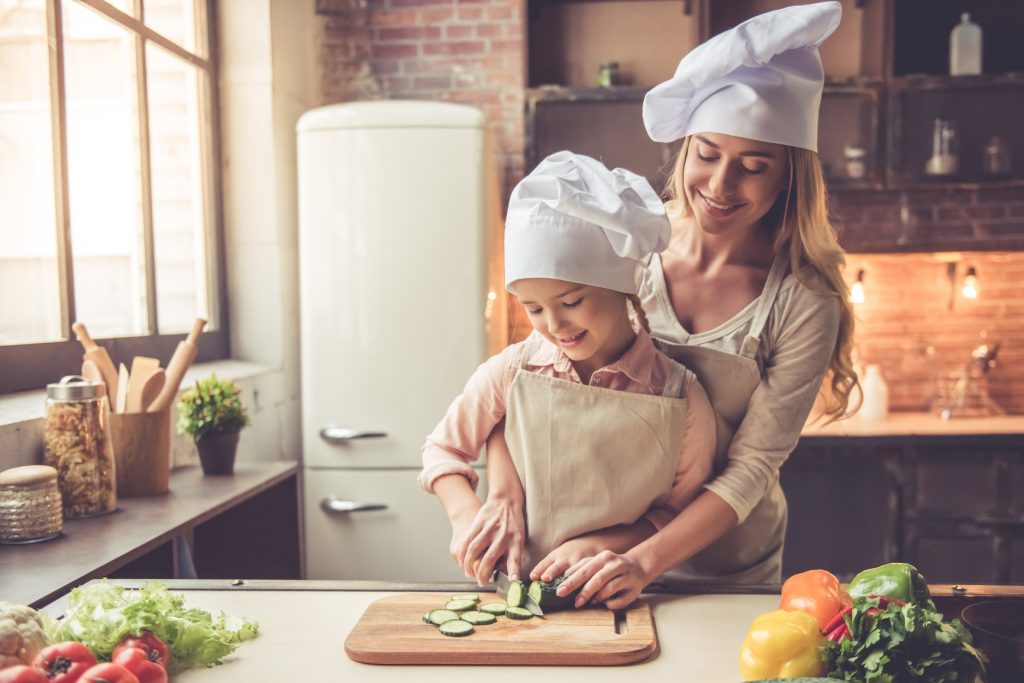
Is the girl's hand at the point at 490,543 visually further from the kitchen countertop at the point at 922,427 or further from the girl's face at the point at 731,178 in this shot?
the kitchen countertop at the point at 922,427

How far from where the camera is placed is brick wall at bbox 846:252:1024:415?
396 cm

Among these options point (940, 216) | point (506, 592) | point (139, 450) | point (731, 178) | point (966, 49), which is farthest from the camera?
point (940, 216)

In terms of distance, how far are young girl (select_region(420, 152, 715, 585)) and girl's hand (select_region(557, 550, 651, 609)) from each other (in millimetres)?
92

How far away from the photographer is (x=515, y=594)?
4.12 ft

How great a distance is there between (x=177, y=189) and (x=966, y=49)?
322 cm

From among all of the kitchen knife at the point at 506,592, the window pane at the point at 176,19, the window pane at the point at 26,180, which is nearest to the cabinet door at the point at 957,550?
the kitchen knife at the point at 506,592

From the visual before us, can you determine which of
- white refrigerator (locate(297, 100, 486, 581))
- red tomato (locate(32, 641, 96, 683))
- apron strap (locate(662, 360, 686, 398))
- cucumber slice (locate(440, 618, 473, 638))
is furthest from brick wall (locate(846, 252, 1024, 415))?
red tomato (locate(32, 641, 96, 683))

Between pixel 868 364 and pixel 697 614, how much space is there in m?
3.09

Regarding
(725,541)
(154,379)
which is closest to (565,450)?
(725,541)

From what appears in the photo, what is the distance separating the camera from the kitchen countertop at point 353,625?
3.51 ft

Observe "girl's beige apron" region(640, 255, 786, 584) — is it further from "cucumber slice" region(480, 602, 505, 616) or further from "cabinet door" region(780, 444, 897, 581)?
"cabinet door" region(780, 444, 897, 581)

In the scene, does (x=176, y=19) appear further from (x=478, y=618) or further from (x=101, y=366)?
(x=478, y=618)

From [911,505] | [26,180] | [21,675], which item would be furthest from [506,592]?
[911,505]

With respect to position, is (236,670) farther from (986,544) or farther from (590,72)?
(590,72)
